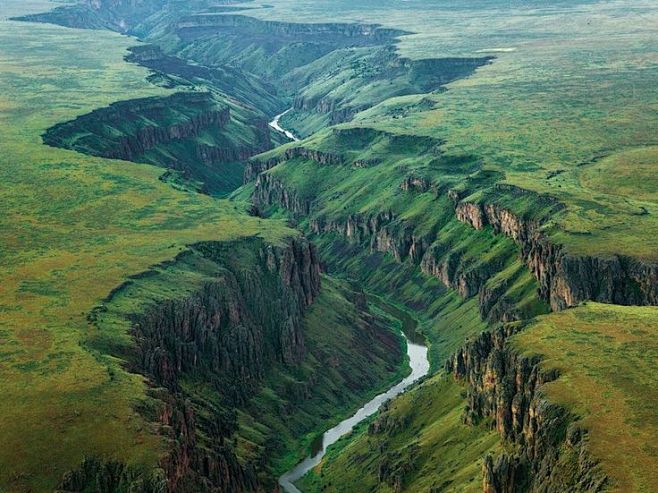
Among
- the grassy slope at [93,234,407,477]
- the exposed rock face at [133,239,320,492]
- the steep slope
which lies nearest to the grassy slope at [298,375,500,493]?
the grassy slope at [93,234,407,477]

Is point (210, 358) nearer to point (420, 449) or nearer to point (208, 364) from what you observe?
point (208, 364)

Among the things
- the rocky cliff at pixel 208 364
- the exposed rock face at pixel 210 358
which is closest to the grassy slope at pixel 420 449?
the rocky cliff at pixel 208 364

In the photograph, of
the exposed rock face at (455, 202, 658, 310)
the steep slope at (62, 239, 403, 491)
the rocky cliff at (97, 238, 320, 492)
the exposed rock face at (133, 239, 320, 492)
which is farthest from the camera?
the exposed rock face at (455, 202, 658, 310)

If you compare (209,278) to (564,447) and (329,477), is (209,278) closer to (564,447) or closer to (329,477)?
(329,477)

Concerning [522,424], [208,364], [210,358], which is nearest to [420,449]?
[522,424]

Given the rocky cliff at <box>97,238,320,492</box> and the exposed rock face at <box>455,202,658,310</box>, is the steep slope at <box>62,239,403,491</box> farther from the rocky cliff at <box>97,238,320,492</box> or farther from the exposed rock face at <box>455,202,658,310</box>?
the exposed rock face at <box>455,202,658,310</box>

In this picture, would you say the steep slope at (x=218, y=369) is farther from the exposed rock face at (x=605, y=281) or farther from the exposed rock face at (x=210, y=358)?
the exposed rock face at (x=605, y=281)
